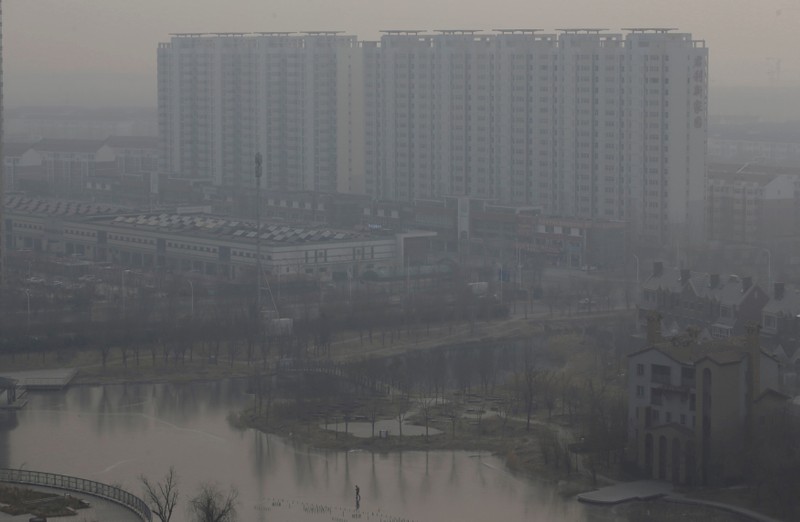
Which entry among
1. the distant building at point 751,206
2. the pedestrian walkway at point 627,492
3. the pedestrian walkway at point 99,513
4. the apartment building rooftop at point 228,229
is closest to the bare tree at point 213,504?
the pedestrian walkway at point 99,513

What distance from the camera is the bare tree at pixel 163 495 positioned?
7.23 m

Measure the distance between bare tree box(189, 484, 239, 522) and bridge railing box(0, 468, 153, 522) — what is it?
0.92 ft

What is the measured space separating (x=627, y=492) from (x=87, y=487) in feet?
8.05

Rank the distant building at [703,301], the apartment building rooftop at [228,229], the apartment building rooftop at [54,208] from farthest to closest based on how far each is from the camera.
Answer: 1. the apartment building rooftop at [54,208]
2. the apartment building rooftop at [228,229]
3. the distant building at [703,301]

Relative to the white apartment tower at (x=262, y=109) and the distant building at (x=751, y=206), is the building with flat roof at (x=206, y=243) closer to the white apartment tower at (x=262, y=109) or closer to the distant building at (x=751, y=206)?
the white apartment tower at (x=262, y=109)

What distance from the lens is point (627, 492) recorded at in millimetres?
8094

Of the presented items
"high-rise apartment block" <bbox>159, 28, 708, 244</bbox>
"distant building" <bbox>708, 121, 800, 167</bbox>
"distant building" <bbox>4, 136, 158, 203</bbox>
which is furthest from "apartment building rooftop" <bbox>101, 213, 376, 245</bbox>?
"distant building" <bbox>708, 121, 800, 167</bbox>

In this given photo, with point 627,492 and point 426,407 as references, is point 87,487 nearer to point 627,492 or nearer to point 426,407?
point 627,492

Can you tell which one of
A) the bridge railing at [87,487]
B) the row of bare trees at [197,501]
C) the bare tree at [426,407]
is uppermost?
the bridge railing at [87,487]

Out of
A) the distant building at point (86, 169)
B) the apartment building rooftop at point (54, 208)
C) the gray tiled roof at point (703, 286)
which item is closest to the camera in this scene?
the gray tiled roof at point (703, 286)

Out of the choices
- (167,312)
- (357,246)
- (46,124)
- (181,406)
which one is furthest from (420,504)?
(46,124)

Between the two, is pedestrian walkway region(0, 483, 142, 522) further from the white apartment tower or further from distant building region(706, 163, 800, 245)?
the white apartment tower

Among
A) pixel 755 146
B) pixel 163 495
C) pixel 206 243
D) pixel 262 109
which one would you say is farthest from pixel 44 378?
pixel 755 146

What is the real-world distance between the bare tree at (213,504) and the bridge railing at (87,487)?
0.92ft
